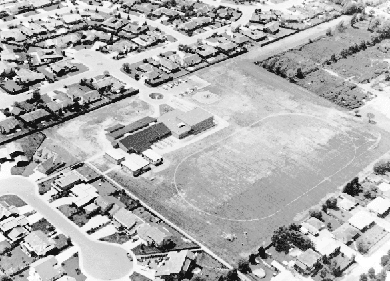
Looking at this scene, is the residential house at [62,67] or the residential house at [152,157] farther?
the residential house at [62,67]

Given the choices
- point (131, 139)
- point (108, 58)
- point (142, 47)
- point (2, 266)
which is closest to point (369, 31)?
point (142, 47)

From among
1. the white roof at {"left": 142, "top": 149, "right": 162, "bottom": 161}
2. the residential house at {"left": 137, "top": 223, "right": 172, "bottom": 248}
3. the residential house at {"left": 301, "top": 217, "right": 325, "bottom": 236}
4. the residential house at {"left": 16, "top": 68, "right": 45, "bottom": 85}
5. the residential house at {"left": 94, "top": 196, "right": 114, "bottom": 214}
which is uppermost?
the residential house at {"left": 301, "top": 217, "right": 325, "bottom": 236}

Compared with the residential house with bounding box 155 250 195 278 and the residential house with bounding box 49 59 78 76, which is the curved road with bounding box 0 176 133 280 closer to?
the residential house with bounding box 155 250 195 278

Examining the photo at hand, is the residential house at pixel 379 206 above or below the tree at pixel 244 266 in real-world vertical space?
above

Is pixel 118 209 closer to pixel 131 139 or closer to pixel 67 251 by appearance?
pixel 67 251

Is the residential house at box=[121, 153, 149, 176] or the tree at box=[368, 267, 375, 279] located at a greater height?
the tree at box=[368, 267, 375, 279]

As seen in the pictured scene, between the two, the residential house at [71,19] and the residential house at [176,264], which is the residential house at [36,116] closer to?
the residential house at [176,264]

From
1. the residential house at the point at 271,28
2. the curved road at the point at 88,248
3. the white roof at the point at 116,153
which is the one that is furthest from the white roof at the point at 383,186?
the residential house at the point at 271,28

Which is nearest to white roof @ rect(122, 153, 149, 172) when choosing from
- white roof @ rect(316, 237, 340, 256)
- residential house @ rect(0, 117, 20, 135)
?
residential house @ rect(0, 117, 20, 135)

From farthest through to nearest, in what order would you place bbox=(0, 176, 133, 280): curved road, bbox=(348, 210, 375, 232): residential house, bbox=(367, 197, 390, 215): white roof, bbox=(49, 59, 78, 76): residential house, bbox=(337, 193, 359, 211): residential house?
bbox=(49, 59, 78, 76): residential house → bbox=(337, 193, 359, 211): residential house → bbox=(367, 197, 390, 215): white roof → bbox=(348, 210, 375, 232): residential house → bbox=(0, 176, 133, 280): curved road
